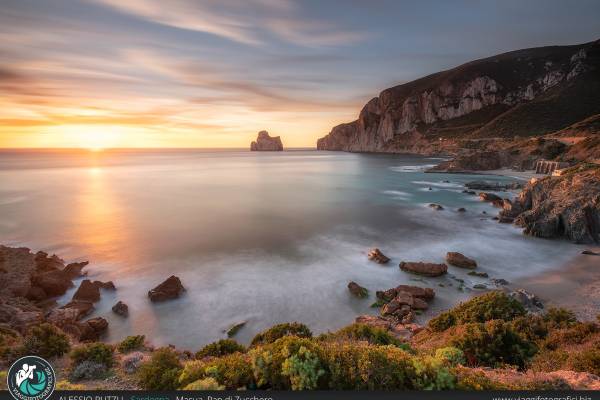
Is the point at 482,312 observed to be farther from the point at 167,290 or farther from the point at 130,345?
the point at 167,290

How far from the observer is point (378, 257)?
75.7 ft

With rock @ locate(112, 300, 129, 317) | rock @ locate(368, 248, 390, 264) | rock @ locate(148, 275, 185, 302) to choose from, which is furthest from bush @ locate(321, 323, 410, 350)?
rock @ locate(368, 248, 390, 264)

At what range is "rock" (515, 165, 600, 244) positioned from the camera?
2625cm

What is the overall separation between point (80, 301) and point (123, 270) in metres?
5.46

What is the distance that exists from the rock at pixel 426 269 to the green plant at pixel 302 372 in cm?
1603

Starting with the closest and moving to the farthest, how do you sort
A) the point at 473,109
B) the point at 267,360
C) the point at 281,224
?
the point at 267,360 < the point at 281,224 < the point at 473,109

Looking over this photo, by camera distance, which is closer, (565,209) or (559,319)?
(559,319)

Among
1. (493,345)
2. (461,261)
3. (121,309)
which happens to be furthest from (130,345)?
(461,261)

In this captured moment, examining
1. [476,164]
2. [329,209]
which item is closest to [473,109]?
[476,164]

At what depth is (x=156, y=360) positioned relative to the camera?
23.9 ft

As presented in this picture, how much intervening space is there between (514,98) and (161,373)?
209 meters

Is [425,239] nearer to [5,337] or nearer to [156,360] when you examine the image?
[156,360]

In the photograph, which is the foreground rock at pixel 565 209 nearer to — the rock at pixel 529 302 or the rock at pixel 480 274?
the rock at pixel 480 274

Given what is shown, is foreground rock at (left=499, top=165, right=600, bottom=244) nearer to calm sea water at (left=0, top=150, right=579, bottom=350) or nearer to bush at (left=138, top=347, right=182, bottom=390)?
calm sea water at (left=0, top=150, right=579, bottom=350)
